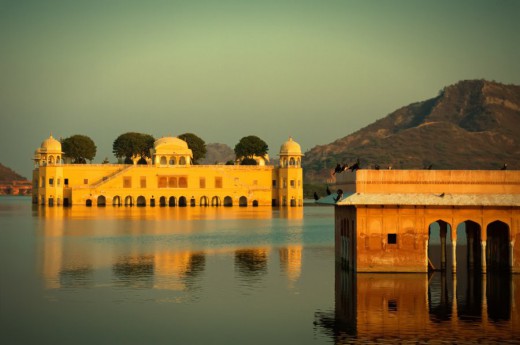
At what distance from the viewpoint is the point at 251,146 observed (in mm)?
116188

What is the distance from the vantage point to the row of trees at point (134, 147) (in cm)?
11419

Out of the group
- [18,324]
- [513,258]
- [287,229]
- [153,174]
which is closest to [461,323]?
[513,258]

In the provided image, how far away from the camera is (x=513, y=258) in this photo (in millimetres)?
24719

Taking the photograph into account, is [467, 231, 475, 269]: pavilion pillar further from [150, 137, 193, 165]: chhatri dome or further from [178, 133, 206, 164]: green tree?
[178, 133, 206, 164]: green tree

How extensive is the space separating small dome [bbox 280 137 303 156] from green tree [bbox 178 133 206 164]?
18432 mm

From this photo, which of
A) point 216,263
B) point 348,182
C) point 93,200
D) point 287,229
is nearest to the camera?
point 348,182

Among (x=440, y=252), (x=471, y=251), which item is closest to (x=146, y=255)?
(x=440, y=252)

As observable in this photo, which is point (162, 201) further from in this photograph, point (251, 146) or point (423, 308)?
point (423, 308)

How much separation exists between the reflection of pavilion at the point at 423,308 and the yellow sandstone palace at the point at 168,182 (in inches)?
2989

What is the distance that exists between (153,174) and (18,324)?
268 feet

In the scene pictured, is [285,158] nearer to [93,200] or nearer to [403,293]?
[93,200]

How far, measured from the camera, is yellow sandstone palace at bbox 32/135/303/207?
10006 cm

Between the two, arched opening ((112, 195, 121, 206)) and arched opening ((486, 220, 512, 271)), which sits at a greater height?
arched opening ((112, 195, 121, 206))

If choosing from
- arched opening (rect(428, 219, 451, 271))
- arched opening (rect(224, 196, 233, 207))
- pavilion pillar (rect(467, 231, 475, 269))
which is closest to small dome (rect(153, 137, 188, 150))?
arched opening (rect(224, 196, 233, 207))
